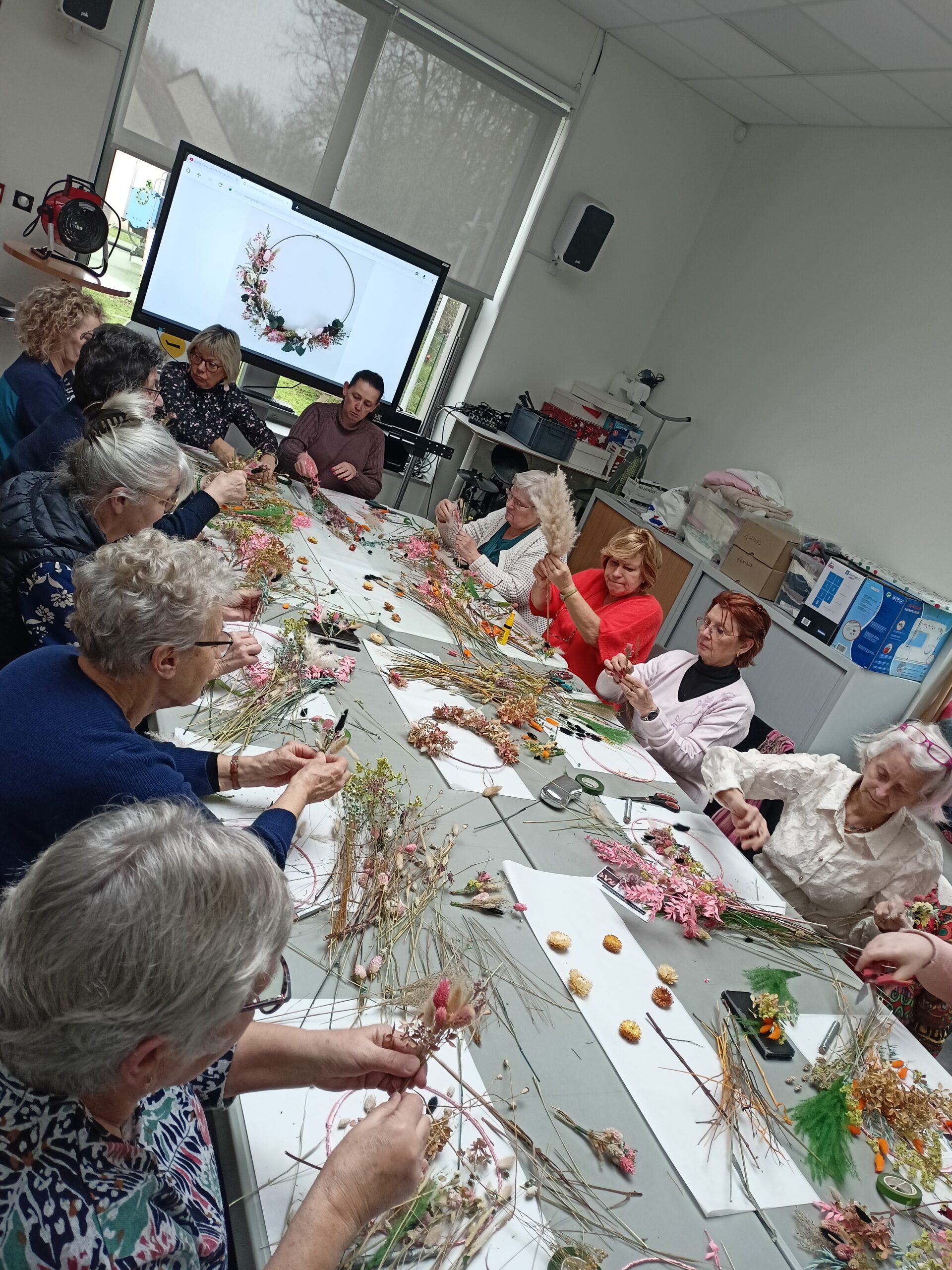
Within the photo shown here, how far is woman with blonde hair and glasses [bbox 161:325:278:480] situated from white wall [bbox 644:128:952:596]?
9.72ft

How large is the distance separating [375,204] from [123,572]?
4295mm

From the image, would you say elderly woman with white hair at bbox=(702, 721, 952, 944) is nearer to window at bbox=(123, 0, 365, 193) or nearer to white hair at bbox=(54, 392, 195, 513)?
white hair at bbox=(54, 392, 195, 513)

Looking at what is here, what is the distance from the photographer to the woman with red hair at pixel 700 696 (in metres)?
2.66

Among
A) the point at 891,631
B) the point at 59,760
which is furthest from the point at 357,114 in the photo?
the point at 59,760

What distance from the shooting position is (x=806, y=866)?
2322 mm

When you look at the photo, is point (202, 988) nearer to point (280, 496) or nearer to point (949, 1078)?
point (949, 1078)

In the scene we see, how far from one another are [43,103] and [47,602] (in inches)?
140

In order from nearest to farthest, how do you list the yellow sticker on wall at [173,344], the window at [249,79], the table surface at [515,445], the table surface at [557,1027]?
the table surface at [557,1027]
the window at [249,79]
the yellow sticker on wall at [173,344]
the table surface at [515,445]

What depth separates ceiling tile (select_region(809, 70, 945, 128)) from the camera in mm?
4023

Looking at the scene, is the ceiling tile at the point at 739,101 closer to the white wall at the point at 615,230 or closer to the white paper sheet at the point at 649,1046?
the white wall at the point at 615,230

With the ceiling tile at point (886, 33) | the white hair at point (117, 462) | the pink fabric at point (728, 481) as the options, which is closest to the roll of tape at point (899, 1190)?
the white hair at point (117, 462)

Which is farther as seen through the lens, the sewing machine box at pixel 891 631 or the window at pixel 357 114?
the window at pixel 357 114

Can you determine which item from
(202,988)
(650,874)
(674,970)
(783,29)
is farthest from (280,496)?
(783,29)

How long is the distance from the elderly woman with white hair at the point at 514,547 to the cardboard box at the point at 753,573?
1386 millimetres
